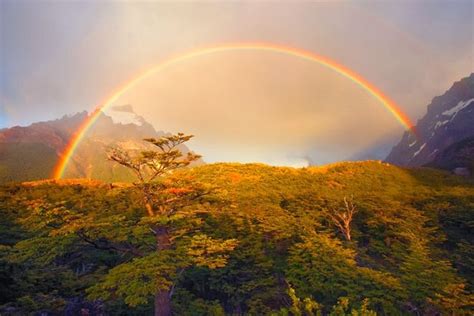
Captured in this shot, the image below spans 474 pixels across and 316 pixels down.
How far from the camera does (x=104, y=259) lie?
25016 millimetres

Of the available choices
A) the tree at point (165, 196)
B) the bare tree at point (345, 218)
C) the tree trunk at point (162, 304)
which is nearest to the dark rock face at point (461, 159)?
the bare tree at point (345, 218)

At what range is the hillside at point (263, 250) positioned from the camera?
13.6 metres

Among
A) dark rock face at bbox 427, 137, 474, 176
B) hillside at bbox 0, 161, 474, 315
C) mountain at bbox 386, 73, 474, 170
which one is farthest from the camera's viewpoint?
mountain at bbox 386, 73, 474, 170

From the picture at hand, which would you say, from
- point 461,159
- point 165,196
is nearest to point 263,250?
point 165,196

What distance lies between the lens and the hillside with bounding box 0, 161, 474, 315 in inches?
534

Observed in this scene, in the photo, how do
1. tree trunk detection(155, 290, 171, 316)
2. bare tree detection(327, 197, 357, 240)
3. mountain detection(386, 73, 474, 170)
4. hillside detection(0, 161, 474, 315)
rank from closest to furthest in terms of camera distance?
hillside detection(0, 161, 474, 315) → tree trunk detection(155, 290, 171, 316) → bare tree detection(327, 197, 357, 240) → mountain detection(386, 73, 474, 170)

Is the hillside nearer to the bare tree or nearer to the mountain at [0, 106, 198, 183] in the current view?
the bare tree

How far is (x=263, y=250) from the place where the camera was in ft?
82.8

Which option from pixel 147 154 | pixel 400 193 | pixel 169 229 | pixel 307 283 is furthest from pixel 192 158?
pixel 400 193

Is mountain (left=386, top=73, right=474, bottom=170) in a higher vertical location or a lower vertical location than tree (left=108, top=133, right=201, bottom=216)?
higher

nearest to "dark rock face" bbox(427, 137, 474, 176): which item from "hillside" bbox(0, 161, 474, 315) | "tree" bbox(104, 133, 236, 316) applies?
"hillside" bbox(0, 161, 474, 315)

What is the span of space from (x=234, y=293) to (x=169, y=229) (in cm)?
920

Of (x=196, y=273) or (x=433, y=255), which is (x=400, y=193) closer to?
(x=433, y=255)

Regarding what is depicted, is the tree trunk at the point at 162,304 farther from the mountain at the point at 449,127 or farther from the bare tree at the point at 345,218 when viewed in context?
the mountain at the point at 449,127
